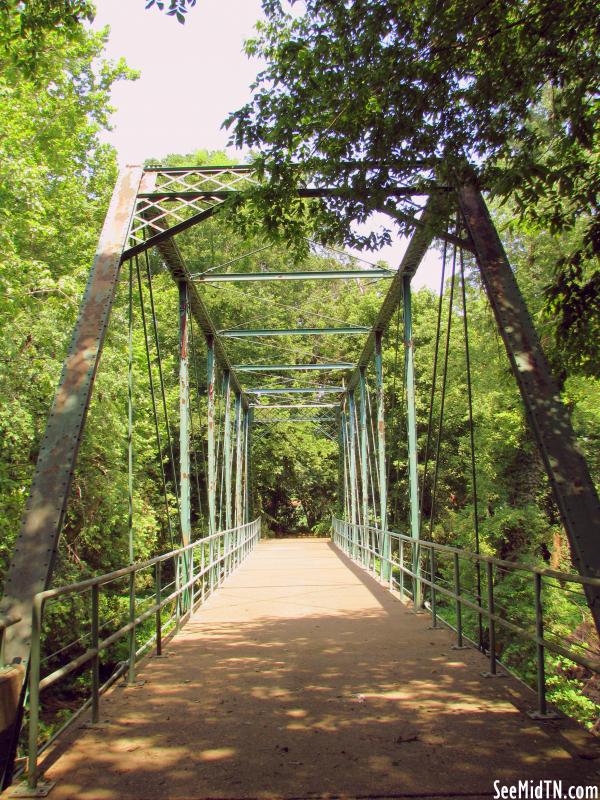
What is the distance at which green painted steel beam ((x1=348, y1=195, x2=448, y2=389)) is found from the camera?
6324mm

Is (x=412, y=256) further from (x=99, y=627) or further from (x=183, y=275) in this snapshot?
(x=99, y=627)

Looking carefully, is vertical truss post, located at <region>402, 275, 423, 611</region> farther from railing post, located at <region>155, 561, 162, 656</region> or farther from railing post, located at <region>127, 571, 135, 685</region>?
railing post, located at <region>127, 571, 135, 685</region>

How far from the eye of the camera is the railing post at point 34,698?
3348 millimetres

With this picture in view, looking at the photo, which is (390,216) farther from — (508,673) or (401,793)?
(401,793)

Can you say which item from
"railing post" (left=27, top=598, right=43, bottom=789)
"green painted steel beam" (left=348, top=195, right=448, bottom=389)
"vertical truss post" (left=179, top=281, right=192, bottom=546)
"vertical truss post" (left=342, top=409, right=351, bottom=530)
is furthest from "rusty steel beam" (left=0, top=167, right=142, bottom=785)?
"vertical truss post" (left=342, top=409, right=351, bottom=530)

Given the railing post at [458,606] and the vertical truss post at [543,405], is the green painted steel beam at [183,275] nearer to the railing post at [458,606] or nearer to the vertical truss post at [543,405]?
the vertical truss post at [543,405]

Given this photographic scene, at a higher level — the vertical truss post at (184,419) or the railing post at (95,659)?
the vertical truss post at (184,419)

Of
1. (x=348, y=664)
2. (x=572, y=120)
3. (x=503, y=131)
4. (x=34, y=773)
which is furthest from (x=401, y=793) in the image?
(x=503, y=131)

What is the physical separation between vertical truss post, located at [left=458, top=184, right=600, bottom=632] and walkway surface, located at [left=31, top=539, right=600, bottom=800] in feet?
3.20

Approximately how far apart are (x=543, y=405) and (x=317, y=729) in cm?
262

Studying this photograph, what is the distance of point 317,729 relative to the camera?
4230 millimetres

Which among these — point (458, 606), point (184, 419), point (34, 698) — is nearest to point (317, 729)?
point (34, 698)

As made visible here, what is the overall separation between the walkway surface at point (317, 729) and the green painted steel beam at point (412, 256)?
386 cm

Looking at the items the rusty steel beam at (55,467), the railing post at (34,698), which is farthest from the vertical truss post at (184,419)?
the railing post at (34,698)
